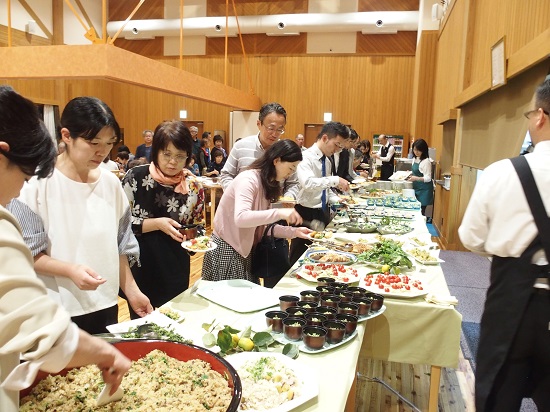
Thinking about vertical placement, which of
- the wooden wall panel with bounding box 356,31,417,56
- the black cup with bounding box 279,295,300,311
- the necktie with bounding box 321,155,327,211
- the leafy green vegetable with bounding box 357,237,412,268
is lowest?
the black cup with bounding box 279,295,300,311

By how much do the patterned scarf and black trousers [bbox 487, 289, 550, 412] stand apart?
1.41m

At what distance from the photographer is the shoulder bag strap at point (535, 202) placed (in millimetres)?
1510

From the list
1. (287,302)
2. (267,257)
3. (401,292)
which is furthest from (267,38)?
(287,302)

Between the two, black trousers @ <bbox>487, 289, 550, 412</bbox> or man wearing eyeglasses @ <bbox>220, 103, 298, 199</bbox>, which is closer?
black trousers @ <bbox>487, 289, 550, 412</bbox>

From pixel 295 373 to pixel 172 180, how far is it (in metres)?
1.11

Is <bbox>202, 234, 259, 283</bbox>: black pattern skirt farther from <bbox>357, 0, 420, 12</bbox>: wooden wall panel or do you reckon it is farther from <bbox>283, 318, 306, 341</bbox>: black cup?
<bbox>357, 0, 420, 12</bbox>: wooden wall panel

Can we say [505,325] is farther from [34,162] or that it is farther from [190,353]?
[34,162]

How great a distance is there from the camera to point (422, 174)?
7.30 m

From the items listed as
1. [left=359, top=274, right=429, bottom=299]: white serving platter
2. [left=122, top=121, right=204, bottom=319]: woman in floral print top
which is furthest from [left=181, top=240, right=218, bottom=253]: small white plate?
[left=359, top=274, right=429, bottom=299]: white serving platter

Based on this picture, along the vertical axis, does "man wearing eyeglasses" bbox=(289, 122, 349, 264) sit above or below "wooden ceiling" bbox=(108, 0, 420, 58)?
below

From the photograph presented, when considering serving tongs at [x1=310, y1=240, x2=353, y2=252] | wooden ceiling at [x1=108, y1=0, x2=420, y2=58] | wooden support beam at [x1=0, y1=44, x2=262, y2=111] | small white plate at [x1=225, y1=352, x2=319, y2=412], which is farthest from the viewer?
wooden ceiling at [x1=108, y1=0, x2=420, y2=58]

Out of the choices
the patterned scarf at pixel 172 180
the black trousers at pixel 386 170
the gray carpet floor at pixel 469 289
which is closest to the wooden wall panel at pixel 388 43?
the black trousers at pixel 386 170

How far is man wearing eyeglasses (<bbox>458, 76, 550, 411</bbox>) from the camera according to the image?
5.06 ft

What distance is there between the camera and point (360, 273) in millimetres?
2326
